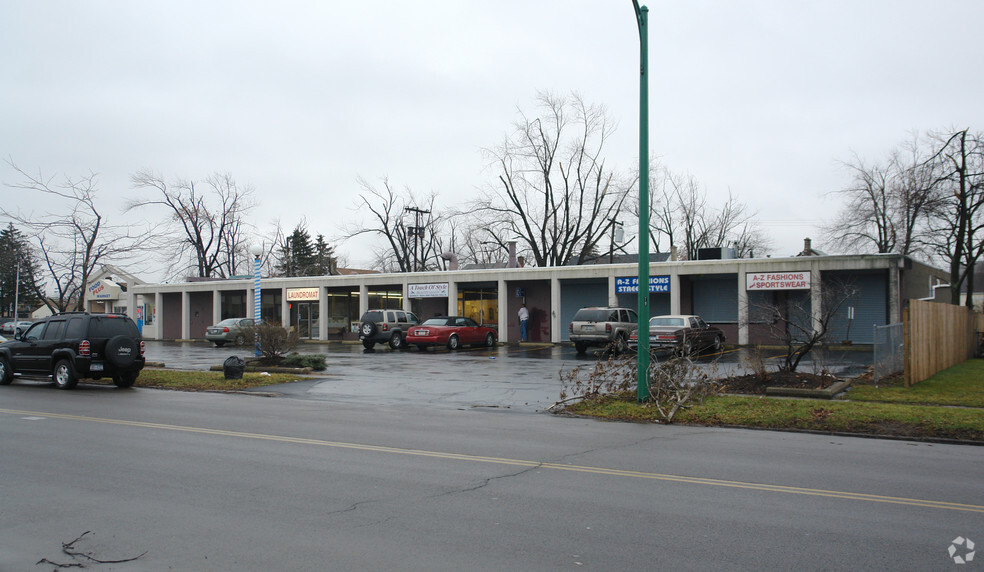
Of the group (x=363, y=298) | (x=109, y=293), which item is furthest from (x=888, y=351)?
(x=109, y=293)

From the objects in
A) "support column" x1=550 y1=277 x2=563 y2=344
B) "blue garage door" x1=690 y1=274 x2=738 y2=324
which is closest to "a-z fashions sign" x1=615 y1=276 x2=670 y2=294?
"blue garage door" x1=690 y1=274 x2=738 y2=324

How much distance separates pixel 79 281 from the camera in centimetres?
3011

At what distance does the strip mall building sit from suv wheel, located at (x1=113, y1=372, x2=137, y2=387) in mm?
17263

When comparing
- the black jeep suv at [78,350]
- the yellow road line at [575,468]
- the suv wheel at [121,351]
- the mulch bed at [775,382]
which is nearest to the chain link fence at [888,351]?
the mulch bed at [775,382]

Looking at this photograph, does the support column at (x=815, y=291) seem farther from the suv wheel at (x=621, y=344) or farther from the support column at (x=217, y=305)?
the support column at (x=217, y=305)

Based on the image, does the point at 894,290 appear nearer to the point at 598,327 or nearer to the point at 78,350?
the point at 598,327

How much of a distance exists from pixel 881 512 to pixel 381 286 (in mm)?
37572

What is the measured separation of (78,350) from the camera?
54.6 ft

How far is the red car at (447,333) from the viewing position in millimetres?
30328

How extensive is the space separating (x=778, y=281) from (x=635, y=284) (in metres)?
6.29

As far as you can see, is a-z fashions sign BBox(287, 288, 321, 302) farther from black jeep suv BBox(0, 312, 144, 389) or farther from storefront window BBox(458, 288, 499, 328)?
black jeep suv BBox(0, 312, 144, 389)

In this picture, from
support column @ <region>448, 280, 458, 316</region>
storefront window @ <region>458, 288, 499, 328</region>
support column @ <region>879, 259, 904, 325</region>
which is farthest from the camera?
storefront window @ <region>458, 288, 499, 328</region>

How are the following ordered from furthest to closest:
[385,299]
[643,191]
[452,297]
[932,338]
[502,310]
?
[385,299]
[452,297]
[502,310]
[932,338]
[643,191]

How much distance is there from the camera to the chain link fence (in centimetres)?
1562
